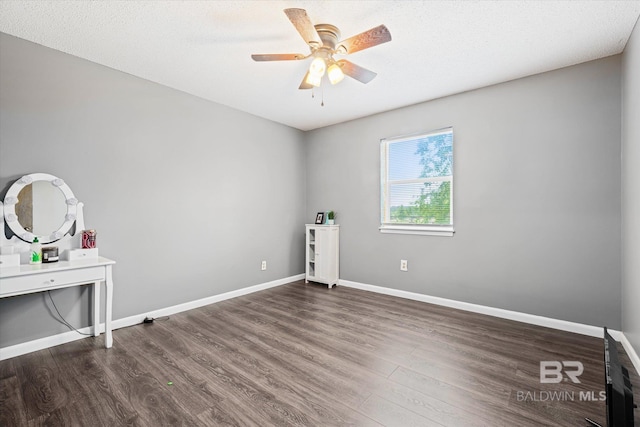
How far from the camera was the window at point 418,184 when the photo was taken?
11.4 ft

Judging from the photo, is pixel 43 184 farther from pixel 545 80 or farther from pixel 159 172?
→ pixel 545 80

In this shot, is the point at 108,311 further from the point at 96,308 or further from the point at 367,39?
the point at 367,39

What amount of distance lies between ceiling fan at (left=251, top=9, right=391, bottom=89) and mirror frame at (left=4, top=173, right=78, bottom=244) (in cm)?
194

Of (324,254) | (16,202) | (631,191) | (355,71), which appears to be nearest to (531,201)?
(631,191)

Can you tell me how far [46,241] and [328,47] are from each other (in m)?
2.71

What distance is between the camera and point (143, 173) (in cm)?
296

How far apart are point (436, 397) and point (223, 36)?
2.90 m

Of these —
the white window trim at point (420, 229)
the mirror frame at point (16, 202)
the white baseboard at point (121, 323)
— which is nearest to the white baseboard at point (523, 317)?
the white window trim at point (420, 229)

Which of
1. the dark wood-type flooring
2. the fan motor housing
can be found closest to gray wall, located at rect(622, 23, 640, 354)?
the dark wood-type flooring

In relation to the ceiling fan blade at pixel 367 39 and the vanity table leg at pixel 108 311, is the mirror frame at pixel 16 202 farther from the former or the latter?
the ceiling fan blade at pixel 367 39

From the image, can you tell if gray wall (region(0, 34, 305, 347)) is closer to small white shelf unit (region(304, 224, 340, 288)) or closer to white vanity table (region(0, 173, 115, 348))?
white vanity table (region(0, 173, 115, 348))

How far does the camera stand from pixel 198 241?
3.41m

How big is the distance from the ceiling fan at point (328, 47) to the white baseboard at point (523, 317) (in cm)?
258

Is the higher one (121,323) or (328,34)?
(328,34)
